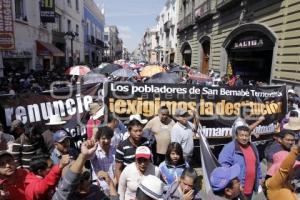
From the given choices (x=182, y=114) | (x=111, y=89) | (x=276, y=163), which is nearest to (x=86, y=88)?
(x=111, y=89)

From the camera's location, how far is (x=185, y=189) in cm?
350

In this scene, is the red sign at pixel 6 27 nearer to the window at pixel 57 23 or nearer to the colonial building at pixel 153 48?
the window at pixel 57 23

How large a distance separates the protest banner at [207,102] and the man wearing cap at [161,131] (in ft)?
3.86

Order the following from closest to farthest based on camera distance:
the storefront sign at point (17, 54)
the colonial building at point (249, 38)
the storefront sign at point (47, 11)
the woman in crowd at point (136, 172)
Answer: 1. the woman in crowd at point (136, 172)
2. the colonial building at point (249, 38)
3. the storefront sign at point (17, 54)
4. the storefront sign at point (47, 11)

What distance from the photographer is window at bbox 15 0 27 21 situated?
20594 mm

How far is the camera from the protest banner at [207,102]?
23.5ft

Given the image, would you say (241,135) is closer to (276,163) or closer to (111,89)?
(276,163)

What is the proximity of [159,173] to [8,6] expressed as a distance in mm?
14478

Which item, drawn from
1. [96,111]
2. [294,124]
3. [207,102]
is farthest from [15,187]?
[207,102]

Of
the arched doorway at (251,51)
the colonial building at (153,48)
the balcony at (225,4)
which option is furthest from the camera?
the colonial building at (153,48)

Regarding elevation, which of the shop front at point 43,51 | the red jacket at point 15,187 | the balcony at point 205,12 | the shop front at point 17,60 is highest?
the balcony at point 205,12

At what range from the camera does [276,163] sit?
13.4 ft

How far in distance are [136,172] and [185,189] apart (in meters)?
0.73

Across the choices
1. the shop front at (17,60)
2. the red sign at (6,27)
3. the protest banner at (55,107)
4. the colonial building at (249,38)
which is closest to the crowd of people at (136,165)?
the protest banner at (55,107)
